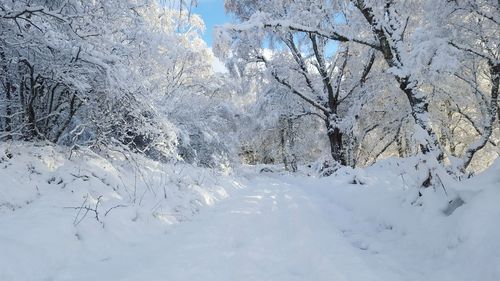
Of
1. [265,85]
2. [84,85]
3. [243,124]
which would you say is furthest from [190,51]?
[84,85]

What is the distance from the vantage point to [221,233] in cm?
516

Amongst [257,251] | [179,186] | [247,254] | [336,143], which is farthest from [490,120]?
[247,254]

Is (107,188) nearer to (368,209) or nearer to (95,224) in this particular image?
(95,224)

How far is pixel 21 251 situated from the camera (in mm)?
3691

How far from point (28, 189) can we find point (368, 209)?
553cm

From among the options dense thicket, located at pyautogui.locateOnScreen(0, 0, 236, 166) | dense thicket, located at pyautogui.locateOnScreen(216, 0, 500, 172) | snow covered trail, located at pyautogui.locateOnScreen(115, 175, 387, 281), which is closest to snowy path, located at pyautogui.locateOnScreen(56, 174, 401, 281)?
snow covered trail, located at pyautogui.locateOnScreen(115, 175, 387, 281)

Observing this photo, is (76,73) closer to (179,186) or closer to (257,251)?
(179,186)

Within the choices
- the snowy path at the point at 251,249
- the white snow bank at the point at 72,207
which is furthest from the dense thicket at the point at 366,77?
the snowy path at the point at 251,249

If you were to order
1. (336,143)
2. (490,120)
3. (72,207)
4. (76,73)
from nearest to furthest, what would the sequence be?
(72,207), (76,73), (490,120), (336,143)

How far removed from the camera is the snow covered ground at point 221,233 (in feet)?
11.8

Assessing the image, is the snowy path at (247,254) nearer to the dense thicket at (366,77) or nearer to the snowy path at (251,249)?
the snowy path at (251,249)

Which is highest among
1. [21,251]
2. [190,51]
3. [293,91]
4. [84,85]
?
[190,51]

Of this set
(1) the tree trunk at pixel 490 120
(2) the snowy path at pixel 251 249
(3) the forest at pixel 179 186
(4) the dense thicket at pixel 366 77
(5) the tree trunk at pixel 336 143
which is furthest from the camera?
(5) the tree trunk at pixel 336 143

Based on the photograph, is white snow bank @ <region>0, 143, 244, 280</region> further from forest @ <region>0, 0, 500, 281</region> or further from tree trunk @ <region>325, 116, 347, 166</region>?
tree trunk @ <region>325, 116, 347, 166</region>
